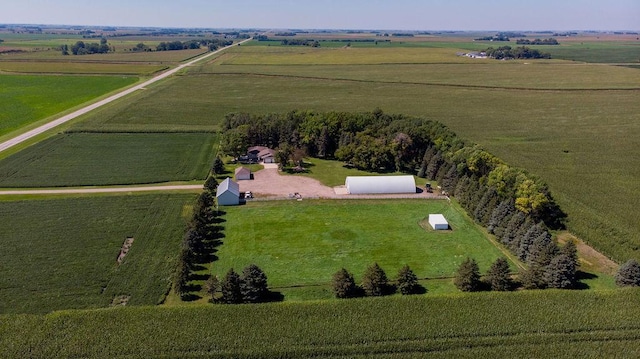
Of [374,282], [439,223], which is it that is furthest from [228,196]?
[439,223]

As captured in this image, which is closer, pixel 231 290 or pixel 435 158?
pixel 231 290

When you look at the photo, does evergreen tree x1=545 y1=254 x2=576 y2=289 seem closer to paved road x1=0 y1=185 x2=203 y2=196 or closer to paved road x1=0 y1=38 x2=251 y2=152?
paved road x1=0 y1=185 x2=203 y2=196

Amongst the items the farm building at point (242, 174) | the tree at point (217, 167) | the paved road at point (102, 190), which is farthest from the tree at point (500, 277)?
the tree at point (217, 167)

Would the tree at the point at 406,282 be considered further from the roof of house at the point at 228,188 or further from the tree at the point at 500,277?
the roof of house at the point at 228,188

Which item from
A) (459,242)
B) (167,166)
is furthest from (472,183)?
(167,166)

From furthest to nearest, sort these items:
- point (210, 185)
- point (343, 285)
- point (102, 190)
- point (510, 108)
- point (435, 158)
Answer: point (510, 108) → point (435, 158) → point (102, 190) → point (210, 185) → point (343, 285)

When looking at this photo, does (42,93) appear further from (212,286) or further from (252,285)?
(252,285)

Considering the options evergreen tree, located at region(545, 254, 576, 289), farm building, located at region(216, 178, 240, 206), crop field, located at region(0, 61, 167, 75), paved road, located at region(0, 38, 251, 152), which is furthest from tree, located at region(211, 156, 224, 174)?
crop field, located at region(0, 61, 167, 75)
